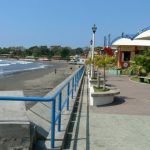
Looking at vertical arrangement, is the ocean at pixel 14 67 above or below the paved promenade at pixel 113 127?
below

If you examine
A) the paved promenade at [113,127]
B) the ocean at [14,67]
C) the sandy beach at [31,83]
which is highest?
the paved promenade at [113,127]

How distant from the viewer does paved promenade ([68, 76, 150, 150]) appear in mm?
7473

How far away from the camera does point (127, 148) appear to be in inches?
285

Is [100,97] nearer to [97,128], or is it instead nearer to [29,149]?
[97,128]

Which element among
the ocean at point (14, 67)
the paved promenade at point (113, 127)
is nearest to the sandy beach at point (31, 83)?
the ocean at point (14, 67)

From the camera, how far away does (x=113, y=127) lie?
30.5ft

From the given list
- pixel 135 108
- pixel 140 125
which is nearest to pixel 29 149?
pixel 140 125

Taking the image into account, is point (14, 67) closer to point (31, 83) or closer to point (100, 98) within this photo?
point (31, 83)

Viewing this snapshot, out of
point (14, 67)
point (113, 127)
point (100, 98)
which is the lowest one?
point (14, 67)

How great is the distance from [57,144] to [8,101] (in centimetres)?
115

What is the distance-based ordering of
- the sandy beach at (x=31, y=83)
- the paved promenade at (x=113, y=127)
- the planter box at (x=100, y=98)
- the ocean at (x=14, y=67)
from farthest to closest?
1. the ocean at (x=14, y=67)
2. the sandy beach at (x=31, y=83)
3. the planter box at (x=100, y=98)
4. the paved promenade at (x=113, y=127)

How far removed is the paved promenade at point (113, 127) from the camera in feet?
24.5

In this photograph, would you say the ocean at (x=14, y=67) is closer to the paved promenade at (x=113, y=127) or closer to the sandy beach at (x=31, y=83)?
the sandy beach at (x=31, y=83)

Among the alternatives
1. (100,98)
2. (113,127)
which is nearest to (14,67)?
(100,98)
